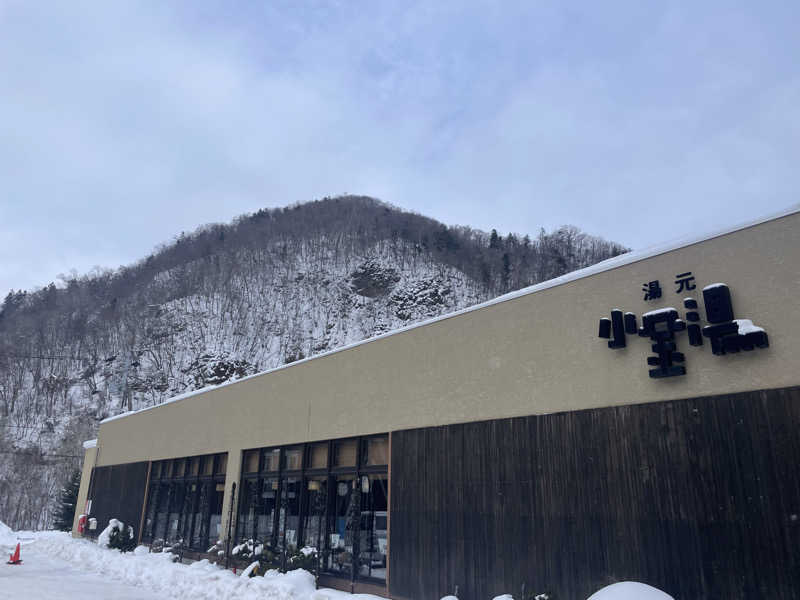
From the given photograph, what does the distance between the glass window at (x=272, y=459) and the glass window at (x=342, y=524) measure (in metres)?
2.58

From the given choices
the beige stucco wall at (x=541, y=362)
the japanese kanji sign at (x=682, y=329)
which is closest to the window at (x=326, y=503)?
the beige stucco wall at (x=541, y=362)

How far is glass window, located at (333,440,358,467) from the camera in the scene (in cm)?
1303

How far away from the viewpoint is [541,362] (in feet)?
31.6

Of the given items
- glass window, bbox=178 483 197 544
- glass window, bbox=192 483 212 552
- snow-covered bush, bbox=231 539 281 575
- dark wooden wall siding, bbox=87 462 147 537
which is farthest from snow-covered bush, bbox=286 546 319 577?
dark wooden wall siding, bbox=87 462 147 537

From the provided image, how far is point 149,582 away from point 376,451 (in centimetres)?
676

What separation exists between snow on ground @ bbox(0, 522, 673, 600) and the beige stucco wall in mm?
2795

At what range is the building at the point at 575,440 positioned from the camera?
280 inches

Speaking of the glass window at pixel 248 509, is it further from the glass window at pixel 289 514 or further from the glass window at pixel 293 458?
the glass window at pixel 293 458

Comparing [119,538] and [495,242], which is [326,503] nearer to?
[119,538]

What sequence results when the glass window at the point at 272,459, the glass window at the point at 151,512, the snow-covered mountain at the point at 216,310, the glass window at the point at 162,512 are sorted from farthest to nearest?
→ 1. the snow-covered mountain at the point at 216,310
2. the glass window at the point at 151,512
3. the glass window at the point at 162,512
4. the glass window at the point at 272,459

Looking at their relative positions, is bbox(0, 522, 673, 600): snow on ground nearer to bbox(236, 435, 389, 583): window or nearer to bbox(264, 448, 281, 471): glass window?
bbox(236, 435, 389, 583): window

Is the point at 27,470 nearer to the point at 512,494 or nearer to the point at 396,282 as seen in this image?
the point at 396,282

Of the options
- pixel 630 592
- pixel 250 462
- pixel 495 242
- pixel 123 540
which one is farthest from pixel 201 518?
pixel 495 242

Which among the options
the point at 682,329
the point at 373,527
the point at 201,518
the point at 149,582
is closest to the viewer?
the point at 682,329
